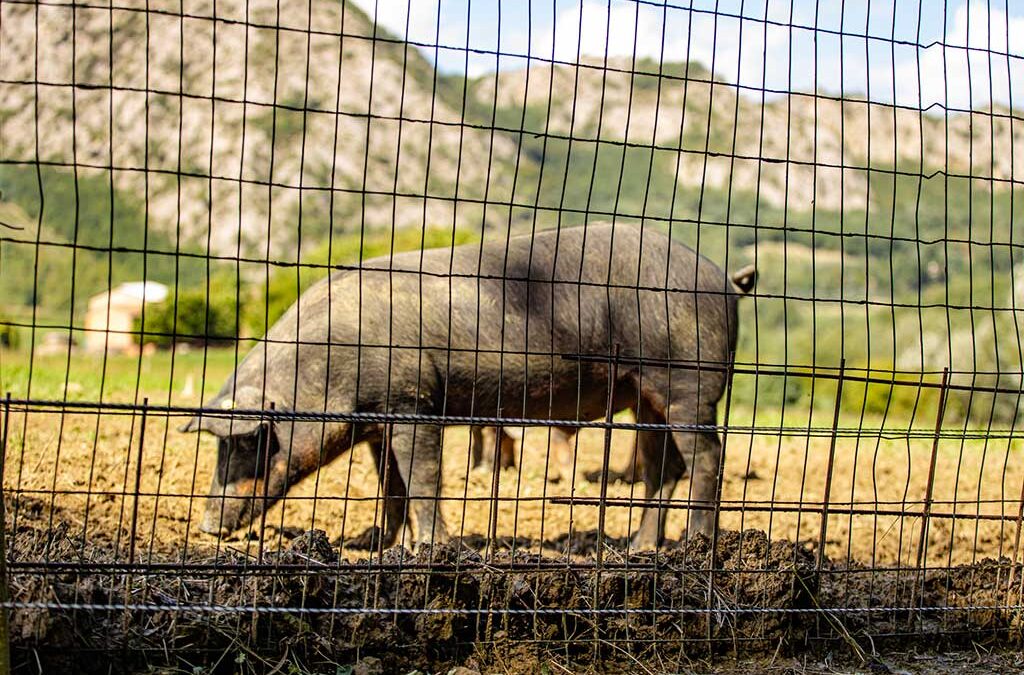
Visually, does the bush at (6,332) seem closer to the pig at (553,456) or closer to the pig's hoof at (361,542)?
the pig's hoof at (361,542)

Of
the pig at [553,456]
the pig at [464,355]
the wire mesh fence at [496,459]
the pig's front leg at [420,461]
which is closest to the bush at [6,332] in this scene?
the wire mesh fence at [496,459]

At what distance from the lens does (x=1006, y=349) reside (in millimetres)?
25000

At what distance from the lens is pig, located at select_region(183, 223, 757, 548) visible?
6.86m

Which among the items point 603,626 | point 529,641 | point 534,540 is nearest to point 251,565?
point 529,641

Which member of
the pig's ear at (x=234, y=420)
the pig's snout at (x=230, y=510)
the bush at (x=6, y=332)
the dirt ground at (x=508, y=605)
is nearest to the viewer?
the bush at (x=6, y=332)

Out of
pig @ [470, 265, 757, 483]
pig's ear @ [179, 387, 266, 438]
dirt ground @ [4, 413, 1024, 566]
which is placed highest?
pig's ear @ [179, 387, 266, 438]

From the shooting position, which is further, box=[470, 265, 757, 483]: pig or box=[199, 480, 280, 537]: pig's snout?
box=[470, 265, 757, 483]: pig

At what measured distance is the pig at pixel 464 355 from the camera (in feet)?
22.5

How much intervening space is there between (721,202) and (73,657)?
132964mm

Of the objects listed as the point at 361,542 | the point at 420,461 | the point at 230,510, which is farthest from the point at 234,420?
the point at 361,542

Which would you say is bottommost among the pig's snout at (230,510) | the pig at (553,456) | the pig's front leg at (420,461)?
the pig at (553,456)

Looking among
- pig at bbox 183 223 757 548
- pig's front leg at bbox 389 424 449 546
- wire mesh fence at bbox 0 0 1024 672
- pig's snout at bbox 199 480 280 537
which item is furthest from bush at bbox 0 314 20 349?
pig's front leg at bbox 389 424 449 546

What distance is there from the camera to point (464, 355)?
704 centimetres

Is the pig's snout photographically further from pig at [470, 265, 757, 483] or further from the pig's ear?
pig at [470, 265, 757, 483]
